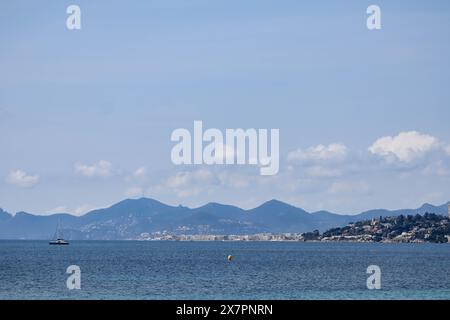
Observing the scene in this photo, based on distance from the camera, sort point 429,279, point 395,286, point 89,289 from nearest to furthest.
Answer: point 89,289 → point 395,286 → point 429,279

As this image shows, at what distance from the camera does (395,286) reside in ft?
346

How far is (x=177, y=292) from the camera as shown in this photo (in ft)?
309

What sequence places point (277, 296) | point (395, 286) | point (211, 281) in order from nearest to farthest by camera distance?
point (277, 296) → point (395, 286) → point (211, 281)

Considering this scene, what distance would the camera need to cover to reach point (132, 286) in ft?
335
